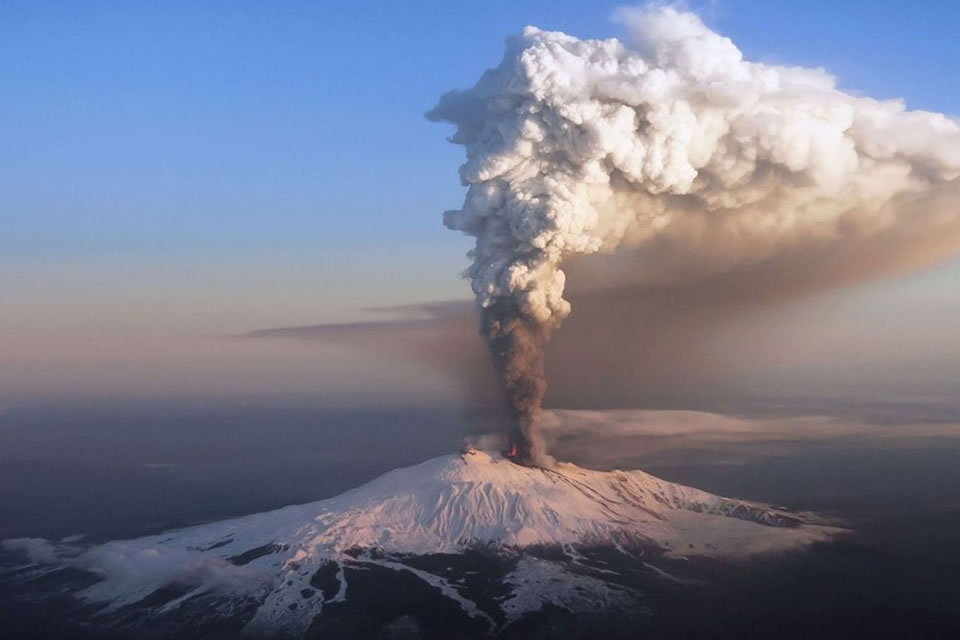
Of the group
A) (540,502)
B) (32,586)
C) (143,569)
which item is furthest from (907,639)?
(32,586)

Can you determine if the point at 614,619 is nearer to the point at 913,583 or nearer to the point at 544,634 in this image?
the point at 544,634

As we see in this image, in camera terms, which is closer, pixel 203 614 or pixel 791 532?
pixel 203 614

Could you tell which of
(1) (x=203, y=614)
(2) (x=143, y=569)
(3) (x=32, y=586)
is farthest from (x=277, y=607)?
(3) (x=32, y=586)

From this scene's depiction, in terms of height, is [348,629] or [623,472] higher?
[623,472]

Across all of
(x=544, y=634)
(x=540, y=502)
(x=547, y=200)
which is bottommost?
(x=544, y=634)

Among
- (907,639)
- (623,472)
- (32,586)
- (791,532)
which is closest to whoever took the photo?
(907,639)

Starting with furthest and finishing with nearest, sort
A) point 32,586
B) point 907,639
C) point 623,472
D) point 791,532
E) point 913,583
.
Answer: point 623,472
point 791,532
point 32,586
point 913,583
point 907,639
